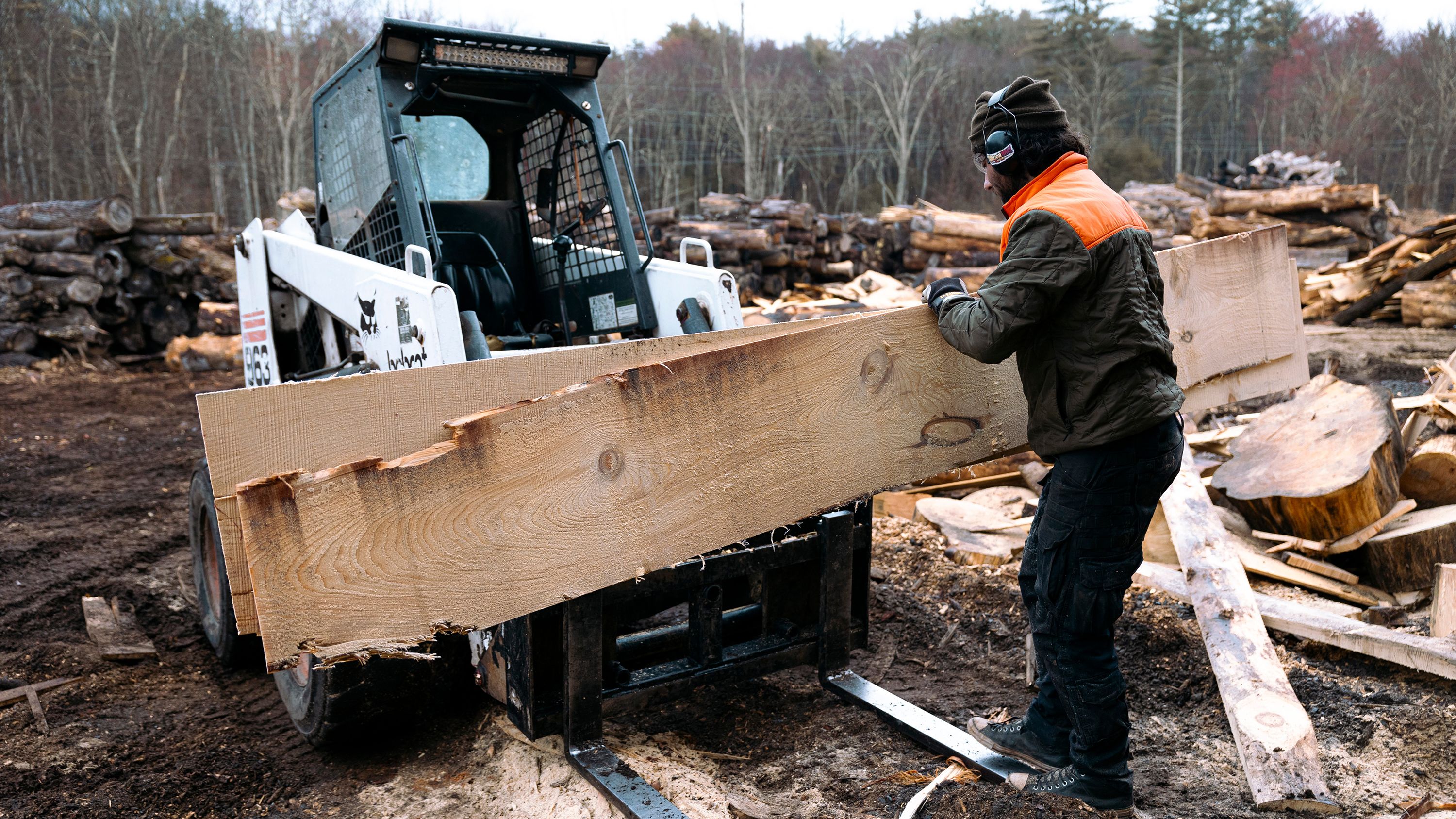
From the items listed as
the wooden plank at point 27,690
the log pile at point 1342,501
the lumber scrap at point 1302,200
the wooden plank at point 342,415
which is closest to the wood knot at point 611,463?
the wooden plank at point 342,415

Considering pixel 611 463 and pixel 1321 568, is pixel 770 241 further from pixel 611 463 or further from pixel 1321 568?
pixel 611 463

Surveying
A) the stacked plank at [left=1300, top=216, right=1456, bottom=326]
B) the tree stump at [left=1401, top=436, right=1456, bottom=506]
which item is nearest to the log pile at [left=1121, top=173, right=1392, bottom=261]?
the stacked plank at [left=1300, top=216, right=1456, bottom=326]

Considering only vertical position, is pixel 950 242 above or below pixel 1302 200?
below

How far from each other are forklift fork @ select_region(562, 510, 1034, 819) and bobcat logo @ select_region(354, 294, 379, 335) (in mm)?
1452

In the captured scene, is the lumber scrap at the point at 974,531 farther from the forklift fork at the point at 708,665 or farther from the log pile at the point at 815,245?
the log pile at the point at 815,245

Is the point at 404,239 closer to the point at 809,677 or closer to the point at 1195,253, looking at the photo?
the point at 809,677

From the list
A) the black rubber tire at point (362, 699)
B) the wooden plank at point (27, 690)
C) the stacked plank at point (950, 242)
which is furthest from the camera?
the stacked plank at point (950, 242)

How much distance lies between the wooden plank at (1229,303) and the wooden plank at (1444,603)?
108cm

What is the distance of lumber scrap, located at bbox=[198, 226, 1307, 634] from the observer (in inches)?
78.9

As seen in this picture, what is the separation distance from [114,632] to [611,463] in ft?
12.2

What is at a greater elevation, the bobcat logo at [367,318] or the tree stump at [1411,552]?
the bobcat logo at [367,318]

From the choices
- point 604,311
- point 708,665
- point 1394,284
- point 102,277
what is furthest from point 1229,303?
point 102,277

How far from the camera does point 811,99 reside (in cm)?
4031

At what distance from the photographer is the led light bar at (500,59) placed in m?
4.22
